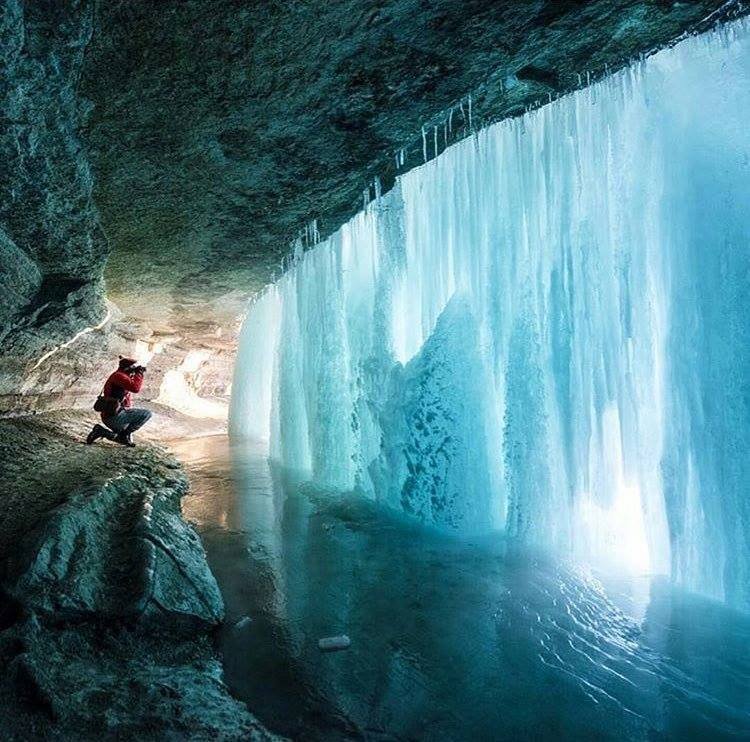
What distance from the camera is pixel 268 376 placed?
727 inches

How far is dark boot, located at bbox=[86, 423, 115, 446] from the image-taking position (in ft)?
30.9

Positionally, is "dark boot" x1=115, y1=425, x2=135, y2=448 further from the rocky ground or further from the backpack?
the rocky ground

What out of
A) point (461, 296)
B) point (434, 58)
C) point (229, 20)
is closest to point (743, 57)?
point (434, 58)

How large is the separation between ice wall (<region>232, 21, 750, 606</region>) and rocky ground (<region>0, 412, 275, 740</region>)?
4.16m

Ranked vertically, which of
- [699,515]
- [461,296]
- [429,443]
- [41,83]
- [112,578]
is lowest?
[112,578]

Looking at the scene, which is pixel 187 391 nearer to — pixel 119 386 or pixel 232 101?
pixel 119 386

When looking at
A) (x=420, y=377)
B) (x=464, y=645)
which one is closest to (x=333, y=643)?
(x=464, y=645)

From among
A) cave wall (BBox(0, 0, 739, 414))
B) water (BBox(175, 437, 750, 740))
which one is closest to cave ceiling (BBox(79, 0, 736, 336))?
cave wall (BBox(0, 0, 739, 414))

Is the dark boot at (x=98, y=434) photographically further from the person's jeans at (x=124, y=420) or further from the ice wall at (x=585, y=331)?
the ice wall at (x=585, y=331)

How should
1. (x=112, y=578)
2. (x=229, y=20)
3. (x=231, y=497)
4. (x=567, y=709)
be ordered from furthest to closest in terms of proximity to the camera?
1. (x=231, y=497)
2. (x=229, y=20)
3. (x=112, y=578)
4. (x=567, y=709)

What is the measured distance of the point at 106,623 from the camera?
10.2 feet

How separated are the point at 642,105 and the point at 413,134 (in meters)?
2.76

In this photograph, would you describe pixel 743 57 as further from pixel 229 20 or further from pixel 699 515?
pixel 229 20

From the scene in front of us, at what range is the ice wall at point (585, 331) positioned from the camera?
4.65 meters
